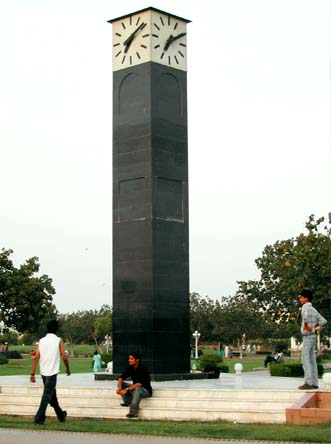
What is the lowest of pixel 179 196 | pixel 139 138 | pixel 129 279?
pixel 129 279

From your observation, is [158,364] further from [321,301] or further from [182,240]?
[321,301]

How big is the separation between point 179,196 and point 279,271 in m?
26.0

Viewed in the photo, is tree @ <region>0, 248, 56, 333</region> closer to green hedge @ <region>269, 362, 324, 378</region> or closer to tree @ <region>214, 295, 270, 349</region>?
green hedge @ <region>269, 362, 324, 378</region>

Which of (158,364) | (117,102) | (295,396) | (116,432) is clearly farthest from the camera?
(117,102)

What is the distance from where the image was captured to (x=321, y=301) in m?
42.7

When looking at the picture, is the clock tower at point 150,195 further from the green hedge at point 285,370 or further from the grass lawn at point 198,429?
the green hedge at point 285,370

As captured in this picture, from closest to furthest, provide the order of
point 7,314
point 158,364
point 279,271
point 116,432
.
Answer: point 116,432 → point 158,364 → point 279,271 → point 7,314

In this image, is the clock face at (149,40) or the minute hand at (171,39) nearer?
the clock face at (149,40)

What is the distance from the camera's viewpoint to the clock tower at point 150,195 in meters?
22.3

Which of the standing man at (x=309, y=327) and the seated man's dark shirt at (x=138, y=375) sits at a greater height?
the standing man at (x=309, y=327)

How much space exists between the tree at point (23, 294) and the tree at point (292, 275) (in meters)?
13.7

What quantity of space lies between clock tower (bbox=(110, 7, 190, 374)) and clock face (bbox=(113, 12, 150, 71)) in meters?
0.03

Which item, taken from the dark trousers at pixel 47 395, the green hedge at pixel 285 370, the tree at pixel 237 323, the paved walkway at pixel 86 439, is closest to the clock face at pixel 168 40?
the dark trousers at pixel 47 395

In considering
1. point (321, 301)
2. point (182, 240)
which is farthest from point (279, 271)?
point (182, 240)
